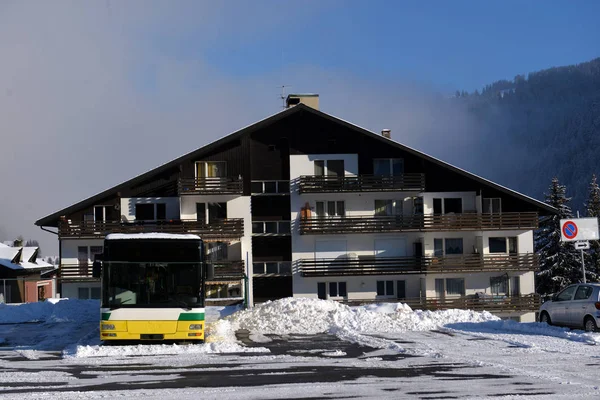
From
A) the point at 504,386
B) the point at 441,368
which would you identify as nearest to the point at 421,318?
the point at 441,368

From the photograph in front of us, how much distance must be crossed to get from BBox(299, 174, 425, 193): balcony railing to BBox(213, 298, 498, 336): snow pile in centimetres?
1586

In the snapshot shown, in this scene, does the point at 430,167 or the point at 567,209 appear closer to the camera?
the point at 430,167

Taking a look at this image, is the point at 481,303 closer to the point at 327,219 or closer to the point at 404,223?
the point at 404,223

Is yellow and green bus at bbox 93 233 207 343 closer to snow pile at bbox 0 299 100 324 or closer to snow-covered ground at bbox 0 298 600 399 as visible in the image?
snow-covered ground at bbox 0 298 600 399

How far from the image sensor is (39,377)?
16.1 m

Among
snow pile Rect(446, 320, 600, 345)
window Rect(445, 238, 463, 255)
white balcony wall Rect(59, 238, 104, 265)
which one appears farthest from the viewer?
window Rect(445, 238, 463, 255)

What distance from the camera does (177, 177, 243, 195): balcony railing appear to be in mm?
47406

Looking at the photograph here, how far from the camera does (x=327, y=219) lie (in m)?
48.6

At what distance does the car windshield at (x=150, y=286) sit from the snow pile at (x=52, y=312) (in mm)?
15041

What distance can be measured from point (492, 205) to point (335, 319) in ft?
77.1

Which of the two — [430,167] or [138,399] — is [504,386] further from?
[430,167]

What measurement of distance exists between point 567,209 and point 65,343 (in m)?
45.7

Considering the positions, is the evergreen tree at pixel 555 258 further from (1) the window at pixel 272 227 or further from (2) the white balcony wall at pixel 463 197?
(1) the window at pixel 272 227

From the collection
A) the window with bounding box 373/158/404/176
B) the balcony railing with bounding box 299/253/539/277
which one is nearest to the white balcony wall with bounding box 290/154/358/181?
the window with bounding box 373/158/404/176
